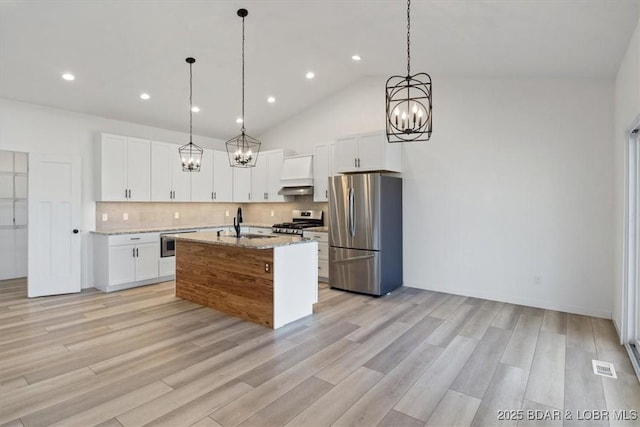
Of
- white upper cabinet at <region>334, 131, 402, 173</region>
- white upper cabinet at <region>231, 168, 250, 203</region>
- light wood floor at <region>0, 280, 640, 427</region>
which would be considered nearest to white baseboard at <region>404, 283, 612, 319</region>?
light wood floor at <region>0, 280, 640, 427</region>

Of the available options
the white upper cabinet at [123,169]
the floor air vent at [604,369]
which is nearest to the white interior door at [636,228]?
the floor air vent at [604,369]

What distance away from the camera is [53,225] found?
17.0 feet

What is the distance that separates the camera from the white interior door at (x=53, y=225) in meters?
5.01

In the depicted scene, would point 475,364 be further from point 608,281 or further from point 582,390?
point 608,281

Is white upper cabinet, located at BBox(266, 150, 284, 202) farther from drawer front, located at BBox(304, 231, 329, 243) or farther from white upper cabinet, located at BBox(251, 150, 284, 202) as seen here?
drawer front, located at BBox(304, 231, 329, 243)

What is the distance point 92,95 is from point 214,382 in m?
4.69

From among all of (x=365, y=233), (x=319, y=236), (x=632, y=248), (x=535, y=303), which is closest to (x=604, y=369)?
(x=632, y=248)

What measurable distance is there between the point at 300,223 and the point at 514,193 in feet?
12.0

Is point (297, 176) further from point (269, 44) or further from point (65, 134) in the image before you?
point (65, 134)

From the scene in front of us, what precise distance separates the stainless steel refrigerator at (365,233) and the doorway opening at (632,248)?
8.92 feet

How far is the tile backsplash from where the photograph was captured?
595cm

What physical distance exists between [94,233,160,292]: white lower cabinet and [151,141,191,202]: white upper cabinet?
84cm

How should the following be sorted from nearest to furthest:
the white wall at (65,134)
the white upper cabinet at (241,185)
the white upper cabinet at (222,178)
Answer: the white wall at (65,134) → the white upper cabinet at (222,178) → the white upper cabinet at (241,185)

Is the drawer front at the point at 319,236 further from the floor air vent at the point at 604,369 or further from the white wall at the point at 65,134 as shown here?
the floor air vent at the point at 604,369
